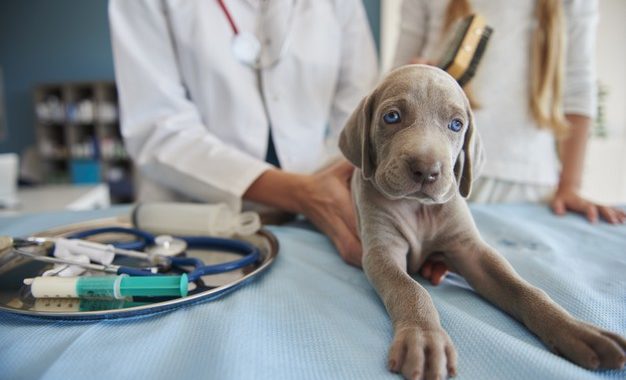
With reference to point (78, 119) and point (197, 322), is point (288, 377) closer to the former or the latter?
point (197, 322)

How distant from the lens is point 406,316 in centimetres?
44

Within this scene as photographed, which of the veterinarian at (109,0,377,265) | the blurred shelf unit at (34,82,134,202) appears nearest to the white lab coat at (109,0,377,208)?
the veterinarian at (109,0,377,265)

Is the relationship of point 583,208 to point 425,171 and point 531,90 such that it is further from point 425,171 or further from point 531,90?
point 425,171

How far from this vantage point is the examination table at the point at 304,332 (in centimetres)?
37

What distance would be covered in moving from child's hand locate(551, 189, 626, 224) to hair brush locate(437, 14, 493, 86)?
0.50 m

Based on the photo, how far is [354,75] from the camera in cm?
114

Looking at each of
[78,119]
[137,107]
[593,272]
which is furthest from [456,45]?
[78,119]

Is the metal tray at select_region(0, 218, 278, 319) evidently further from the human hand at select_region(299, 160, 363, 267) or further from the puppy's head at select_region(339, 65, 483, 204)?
the puppy's head at select_region(339, 65, 483, 204)

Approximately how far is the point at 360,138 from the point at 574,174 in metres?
0.80

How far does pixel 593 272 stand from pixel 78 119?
187 inches

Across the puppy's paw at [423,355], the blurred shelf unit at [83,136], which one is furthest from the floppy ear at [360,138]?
the blurred shelf unit at [83,136]

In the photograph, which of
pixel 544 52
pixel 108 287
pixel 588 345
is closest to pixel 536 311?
pixel 588 345

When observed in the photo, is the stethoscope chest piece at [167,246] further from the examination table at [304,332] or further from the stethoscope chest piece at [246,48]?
the stethoscope chest piece at [246,48]

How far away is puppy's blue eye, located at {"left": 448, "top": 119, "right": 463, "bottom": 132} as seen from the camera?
1.60ft
